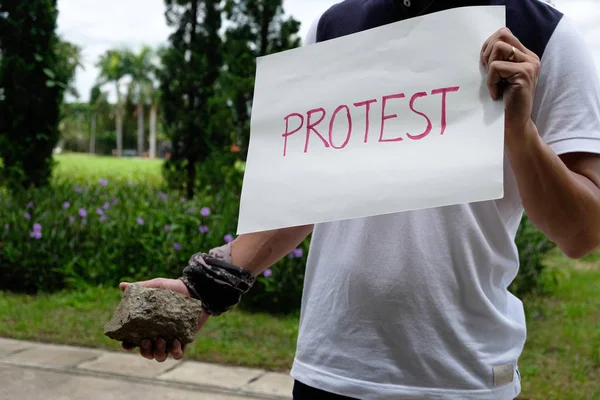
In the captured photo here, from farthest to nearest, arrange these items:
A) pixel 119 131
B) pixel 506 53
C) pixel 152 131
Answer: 1. pixel 119 131
2. pixel 152 131
3. pixel 506 53

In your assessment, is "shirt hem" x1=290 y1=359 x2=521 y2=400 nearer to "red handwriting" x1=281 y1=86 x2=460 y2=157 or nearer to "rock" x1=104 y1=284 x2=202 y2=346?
"rock" x1=104 y1=284 x2=202 y2=346

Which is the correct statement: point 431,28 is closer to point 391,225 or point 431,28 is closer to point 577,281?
point 391,225

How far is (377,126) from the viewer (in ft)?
3.86

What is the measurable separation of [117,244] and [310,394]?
5043mm

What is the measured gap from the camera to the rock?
4.18 feet

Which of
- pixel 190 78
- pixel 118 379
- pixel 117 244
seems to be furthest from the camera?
pixel 190 78

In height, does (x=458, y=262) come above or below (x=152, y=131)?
below

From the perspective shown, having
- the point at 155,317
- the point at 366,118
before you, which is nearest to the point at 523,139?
the point at 366,118

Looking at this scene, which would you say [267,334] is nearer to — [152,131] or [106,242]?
[106,242]

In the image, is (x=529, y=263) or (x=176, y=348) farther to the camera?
(x=529, y=263)

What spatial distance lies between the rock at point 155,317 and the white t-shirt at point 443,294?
0.29 m

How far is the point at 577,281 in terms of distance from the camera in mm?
7160

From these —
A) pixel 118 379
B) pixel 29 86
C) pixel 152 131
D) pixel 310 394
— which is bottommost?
pixel 118 379

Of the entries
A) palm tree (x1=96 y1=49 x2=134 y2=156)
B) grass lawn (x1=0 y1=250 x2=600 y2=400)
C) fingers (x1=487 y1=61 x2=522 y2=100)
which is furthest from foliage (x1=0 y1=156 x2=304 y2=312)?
palm tree (x1=96 y1=49 x2=134 y2=156)
